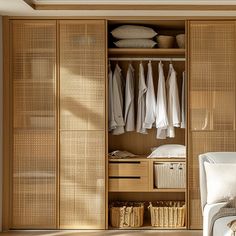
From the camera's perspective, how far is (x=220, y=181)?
16.3ft

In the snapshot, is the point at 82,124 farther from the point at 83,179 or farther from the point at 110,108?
the point at 83,179

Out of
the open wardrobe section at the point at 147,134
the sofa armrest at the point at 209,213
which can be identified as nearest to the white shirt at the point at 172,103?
the open wardrobe section at the point at 147,134

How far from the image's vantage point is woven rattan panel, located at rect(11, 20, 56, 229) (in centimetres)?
616

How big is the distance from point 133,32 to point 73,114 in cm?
112

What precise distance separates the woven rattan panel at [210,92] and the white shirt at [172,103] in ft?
0.85

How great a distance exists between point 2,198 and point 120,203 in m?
1.34

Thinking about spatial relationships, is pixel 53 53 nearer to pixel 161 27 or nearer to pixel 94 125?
pixel 94 125

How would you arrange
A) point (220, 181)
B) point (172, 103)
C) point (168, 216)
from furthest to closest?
point (172, 103) < point (168, 216) < point (220, 181)

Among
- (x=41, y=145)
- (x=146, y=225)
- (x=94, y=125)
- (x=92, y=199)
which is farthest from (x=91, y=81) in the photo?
(x=146, y=225)

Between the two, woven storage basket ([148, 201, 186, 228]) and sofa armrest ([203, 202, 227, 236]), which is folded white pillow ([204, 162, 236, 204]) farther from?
woven storage basket ([148, 201, 186, 228])

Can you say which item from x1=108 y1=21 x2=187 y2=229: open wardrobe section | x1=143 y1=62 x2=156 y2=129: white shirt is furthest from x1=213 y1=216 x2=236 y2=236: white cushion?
x1=143 y1=62 x2=156 y2=129: white shirt

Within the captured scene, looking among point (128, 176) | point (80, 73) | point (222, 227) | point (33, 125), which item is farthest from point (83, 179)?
point (222, 227)

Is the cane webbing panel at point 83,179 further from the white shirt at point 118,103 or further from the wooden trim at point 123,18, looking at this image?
the wooden trim at point 123,18

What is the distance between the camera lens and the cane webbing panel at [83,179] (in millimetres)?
6188
